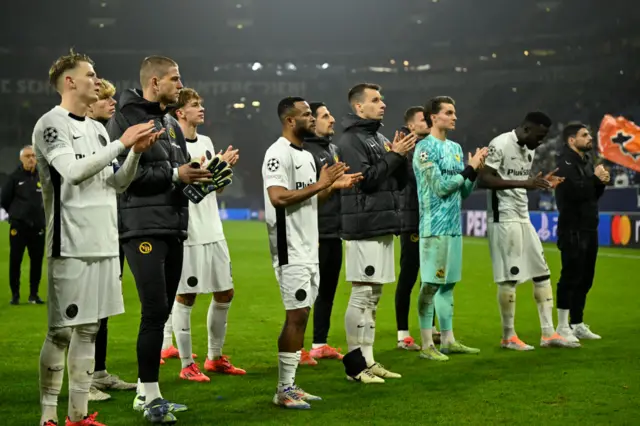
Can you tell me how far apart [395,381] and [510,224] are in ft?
8.42

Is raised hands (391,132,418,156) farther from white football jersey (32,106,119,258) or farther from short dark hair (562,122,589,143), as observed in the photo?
short dark hair (562,122,589,143)

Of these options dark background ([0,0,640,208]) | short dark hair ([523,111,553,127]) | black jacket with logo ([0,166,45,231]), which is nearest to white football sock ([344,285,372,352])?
short dark hair ([523,111,553,127])

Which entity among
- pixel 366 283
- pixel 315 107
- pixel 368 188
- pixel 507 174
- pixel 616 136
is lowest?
pixel 366 283

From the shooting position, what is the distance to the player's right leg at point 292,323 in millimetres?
6297

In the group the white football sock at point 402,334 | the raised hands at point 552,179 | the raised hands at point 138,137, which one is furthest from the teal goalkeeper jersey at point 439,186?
the raised hands at point 138,137

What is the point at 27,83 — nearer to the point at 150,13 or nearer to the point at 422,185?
the point at 150,13

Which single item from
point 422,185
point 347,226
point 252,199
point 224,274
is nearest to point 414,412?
point 347,226

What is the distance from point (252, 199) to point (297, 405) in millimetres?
49593

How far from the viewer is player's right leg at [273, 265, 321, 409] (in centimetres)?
630

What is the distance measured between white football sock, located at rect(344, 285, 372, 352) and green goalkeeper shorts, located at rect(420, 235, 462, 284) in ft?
4.29

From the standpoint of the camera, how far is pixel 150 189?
5.94 m

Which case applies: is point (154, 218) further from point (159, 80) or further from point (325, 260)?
point (325, 260)

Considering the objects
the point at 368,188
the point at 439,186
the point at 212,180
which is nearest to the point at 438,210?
the point at 439,186

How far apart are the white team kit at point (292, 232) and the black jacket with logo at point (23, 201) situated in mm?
8136
